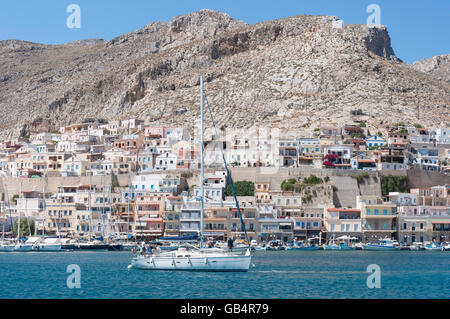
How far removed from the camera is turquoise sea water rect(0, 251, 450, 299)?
130ft

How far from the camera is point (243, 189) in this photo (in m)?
100

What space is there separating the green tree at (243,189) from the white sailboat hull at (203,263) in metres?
50.2

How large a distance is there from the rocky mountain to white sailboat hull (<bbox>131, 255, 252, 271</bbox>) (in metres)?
78.3

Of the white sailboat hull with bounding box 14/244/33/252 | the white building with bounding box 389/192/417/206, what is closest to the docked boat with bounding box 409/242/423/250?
the white building with bounding box 389/192/417/206

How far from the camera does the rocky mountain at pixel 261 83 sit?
447 ft

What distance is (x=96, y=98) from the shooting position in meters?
174

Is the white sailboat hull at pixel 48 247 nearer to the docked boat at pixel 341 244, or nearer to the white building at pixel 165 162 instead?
the white building at pixel 165 162

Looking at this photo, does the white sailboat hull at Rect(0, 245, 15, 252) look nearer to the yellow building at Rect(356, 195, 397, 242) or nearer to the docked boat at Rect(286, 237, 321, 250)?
the docked boat at Rect(286, 237, 321, 250)

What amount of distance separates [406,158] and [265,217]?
2715 cm

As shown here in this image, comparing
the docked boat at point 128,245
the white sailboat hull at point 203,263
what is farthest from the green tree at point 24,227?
the white sailboat hull at point 203,263

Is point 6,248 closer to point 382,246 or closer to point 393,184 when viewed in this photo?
point 382,246
